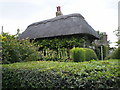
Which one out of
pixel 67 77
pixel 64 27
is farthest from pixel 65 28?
pixel 67 77

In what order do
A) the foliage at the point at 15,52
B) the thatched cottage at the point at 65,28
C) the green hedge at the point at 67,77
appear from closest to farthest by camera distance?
the green hedge at the point at 67,77 < the foliage at the point at 15,52 < the thatched cottage at the point at 65,28

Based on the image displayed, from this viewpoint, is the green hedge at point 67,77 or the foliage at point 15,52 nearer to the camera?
the green hedge at point 67,77

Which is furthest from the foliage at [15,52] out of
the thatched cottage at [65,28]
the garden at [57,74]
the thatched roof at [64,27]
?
the thatched roof at [64,27]

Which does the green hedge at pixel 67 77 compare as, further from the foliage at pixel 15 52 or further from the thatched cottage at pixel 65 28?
the thatched cottage at pixel 65 28

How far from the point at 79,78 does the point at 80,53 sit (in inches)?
206

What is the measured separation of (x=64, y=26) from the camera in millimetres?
12219

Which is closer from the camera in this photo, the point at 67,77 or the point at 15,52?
the point at 67,77

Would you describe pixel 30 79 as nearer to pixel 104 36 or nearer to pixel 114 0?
pixel 114 0

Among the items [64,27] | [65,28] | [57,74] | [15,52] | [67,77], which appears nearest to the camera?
[67,77]

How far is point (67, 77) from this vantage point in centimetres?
270

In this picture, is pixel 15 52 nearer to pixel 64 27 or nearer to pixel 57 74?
pixel 57 74

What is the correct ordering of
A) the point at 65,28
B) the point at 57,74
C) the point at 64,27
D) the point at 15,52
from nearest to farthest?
the point at 57,74, the point at 15,52, the point at 65,28, the point at 64,27

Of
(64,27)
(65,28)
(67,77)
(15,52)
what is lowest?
(67,77)

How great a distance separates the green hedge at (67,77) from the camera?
92.1 inches
